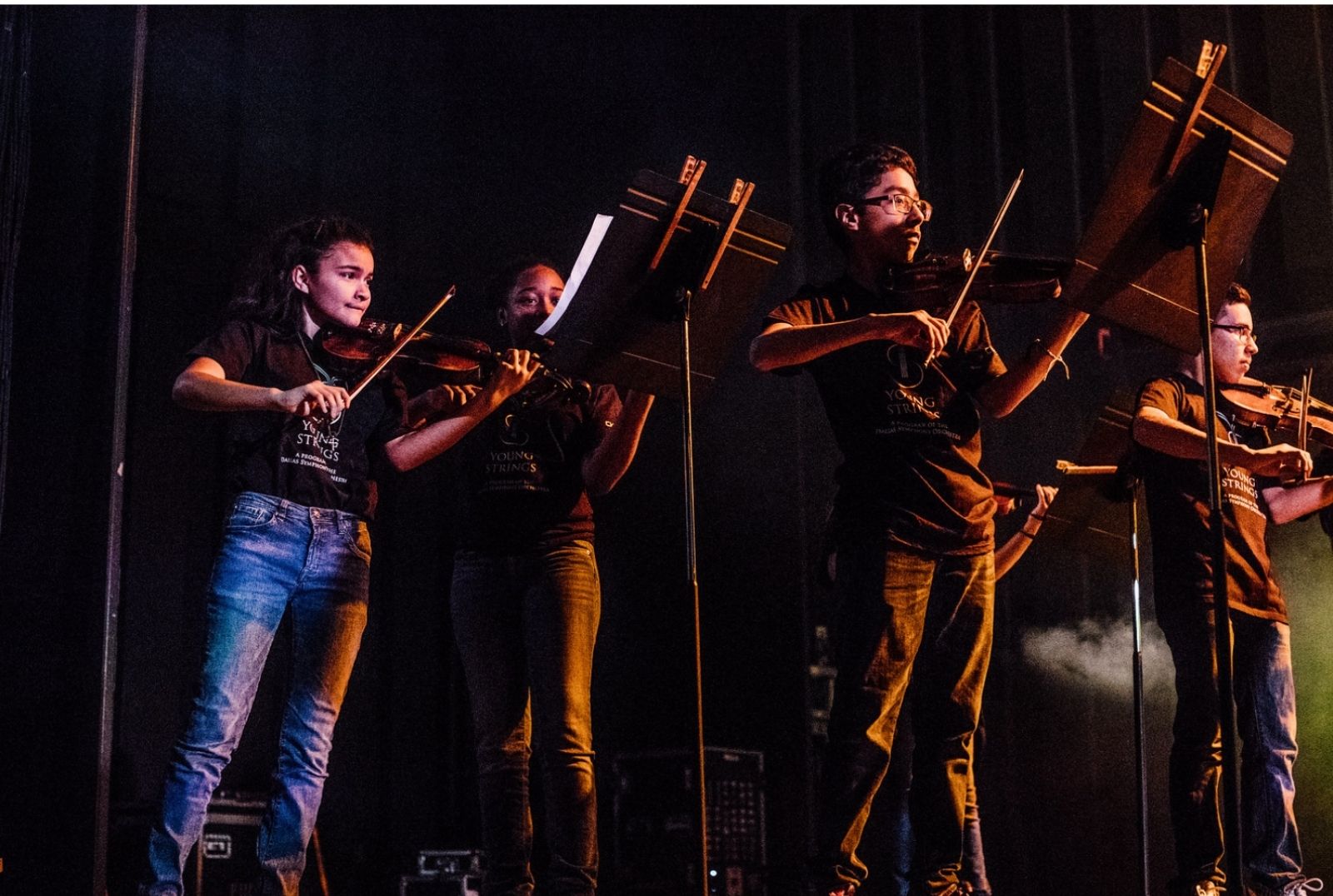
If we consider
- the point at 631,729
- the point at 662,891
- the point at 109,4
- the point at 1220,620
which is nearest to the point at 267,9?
the point at 109,4

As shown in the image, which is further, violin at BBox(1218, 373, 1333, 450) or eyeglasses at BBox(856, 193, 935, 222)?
violin at BBox(1218, 373, 1333, 450)

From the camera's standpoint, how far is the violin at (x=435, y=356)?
122 inches

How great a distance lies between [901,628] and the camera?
8.85ft

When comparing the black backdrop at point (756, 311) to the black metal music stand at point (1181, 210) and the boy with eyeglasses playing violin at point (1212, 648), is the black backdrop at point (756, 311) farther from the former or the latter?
the black metal music stand at point (1181, 210)

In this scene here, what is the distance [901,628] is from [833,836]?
424 mm

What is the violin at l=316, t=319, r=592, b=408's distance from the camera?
3.09m

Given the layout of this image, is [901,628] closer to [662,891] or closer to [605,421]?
[605,421]

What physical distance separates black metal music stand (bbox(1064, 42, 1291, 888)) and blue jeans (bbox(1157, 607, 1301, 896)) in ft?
2.62

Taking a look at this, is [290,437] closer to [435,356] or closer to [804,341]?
[435,356]

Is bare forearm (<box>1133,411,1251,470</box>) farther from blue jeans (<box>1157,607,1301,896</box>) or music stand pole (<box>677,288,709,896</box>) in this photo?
music stand pole (<box>677,288,709,896</box>)

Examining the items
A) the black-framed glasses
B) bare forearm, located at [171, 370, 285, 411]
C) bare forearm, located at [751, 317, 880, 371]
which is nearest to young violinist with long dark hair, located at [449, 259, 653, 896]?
bare forearm, located at [751, 317, 880, 371]

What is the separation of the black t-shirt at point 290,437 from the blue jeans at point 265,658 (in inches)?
1.7

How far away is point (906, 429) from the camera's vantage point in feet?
9.08

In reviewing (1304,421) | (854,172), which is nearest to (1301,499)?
(1304,421)
